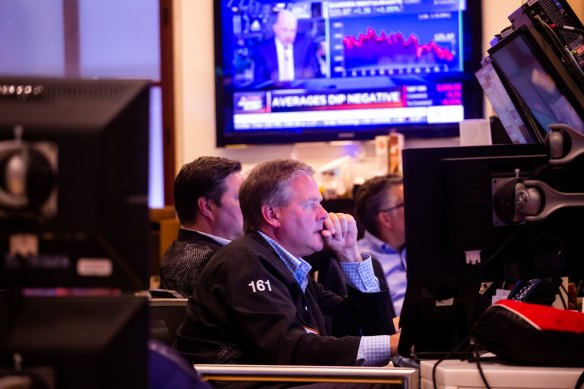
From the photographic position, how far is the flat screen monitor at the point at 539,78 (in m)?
2.04

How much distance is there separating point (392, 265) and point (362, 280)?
3.87 ft

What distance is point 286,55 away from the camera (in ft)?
18.4

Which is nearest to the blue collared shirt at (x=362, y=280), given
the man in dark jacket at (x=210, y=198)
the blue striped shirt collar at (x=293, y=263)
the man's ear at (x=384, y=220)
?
the blue striped shirt collar at (x=293, y=263)

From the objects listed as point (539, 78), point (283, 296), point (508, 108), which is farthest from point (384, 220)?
point (539, 78)

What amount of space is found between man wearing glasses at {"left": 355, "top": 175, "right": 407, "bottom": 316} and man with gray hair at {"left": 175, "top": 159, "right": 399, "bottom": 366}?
1.11 metres

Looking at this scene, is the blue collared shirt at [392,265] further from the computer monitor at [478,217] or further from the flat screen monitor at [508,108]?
the computer monitor at [478,217]

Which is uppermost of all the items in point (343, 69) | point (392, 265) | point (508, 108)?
point (343, 69)

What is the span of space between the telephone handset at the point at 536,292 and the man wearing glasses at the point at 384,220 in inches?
60.2

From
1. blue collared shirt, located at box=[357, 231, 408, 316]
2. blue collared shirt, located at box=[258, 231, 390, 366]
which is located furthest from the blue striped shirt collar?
blue collared shirt, located at box=[357, 231, 408, 316]

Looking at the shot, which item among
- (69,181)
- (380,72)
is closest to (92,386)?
(69,181)

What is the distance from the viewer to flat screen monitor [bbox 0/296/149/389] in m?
1.36

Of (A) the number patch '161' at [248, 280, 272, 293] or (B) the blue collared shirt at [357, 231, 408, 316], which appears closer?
(A) the number patch '161' at [248, 280, 272, 293]

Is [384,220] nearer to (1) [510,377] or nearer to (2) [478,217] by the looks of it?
(2) [478,217]

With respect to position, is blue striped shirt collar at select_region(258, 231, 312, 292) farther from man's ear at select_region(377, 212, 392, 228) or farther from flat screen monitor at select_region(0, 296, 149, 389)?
man's ear at select_region(377, 212, 392, 228)
